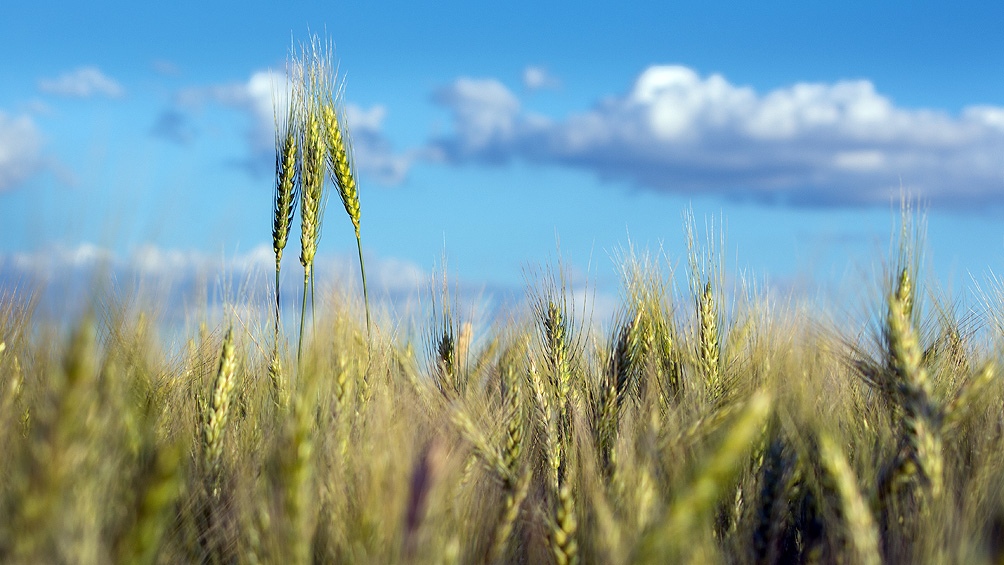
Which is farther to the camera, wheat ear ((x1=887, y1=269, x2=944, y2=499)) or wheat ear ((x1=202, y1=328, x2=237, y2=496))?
wheat ear ((x1=202, y1=328, x2=237, y2=496))

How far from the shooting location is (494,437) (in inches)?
101

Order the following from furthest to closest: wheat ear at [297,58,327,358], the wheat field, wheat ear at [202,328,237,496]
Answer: wheat ear at [297,58,327,358]
wheat ear at [202,328,237,496]
the wheat field

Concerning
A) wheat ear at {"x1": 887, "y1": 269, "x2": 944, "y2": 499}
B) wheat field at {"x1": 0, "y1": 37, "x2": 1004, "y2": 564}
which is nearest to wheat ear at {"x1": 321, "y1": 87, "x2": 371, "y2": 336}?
wheat field at {"x1": 0, "y1": 37, "x2": 1004, "y2": 564}

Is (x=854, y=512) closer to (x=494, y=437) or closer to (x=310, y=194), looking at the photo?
(x=494, y=437)

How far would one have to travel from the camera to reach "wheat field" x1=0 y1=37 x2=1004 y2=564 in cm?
150

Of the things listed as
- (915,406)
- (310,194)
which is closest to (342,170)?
(310,194)

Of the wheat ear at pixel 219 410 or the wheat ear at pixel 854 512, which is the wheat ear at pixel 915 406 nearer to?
the wheat ear at pixel 854 512

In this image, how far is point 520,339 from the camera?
3.38 metres

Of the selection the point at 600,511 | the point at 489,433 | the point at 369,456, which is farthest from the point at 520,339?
the point at 600,511

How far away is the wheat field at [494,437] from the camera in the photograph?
4.91 feet

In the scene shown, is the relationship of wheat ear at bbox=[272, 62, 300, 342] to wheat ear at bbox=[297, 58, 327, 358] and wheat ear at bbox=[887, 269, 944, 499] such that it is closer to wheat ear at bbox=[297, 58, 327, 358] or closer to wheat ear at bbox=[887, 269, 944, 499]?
wheat ear at bbox=[297, 58, 327, 358]

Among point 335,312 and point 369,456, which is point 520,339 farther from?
point 369,456

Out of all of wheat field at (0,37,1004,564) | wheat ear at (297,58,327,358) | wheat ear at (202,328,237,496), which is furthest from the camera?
wheat ear at (297,58,327,358)

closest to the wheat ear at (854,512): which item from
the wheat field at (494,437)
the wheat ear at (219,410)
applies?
the wheat field at (494,437)
